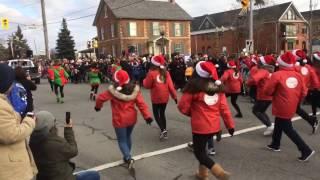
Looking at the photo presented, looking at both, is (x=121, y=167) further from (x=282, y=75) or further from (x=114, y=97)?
(x=282, y=75)

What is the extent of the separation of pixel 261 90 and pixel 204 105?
333 centimetres

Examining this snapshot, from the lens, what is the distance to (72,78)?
29.2 m

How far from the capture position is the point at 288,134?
6781 mm

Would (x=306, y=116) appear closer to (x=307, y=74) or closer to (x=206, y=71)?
(x=307, y=74)

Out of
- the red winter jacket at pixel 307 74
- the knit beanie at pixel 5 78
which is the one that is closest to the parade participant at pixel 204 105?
the knit beanie at pixel 5 78

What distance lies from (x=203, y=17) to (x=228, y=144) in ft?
233

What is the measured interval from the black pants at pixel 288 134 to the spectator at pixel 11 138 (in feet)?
14.8

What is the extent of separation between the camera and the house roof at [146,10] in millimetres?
55094

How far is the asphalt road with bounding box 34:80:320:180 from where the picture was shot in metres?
6.20

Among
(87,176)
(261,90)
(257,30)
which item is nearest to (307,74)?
(261,90)

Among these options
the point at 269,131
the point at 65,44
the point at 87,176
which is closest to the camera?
the point at 87,176

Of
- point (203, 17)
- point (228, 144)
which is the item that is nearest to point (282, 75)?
point (228, 144)

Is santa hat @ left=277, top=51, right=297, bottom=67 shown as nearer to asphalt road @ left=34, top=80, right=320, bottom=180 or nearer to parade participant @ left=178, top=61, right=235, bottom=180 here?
asphalt road @ left=34, top=80, right=320, bottom=180

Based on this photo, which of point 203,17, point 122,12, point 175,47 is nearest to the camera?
point 122,12
